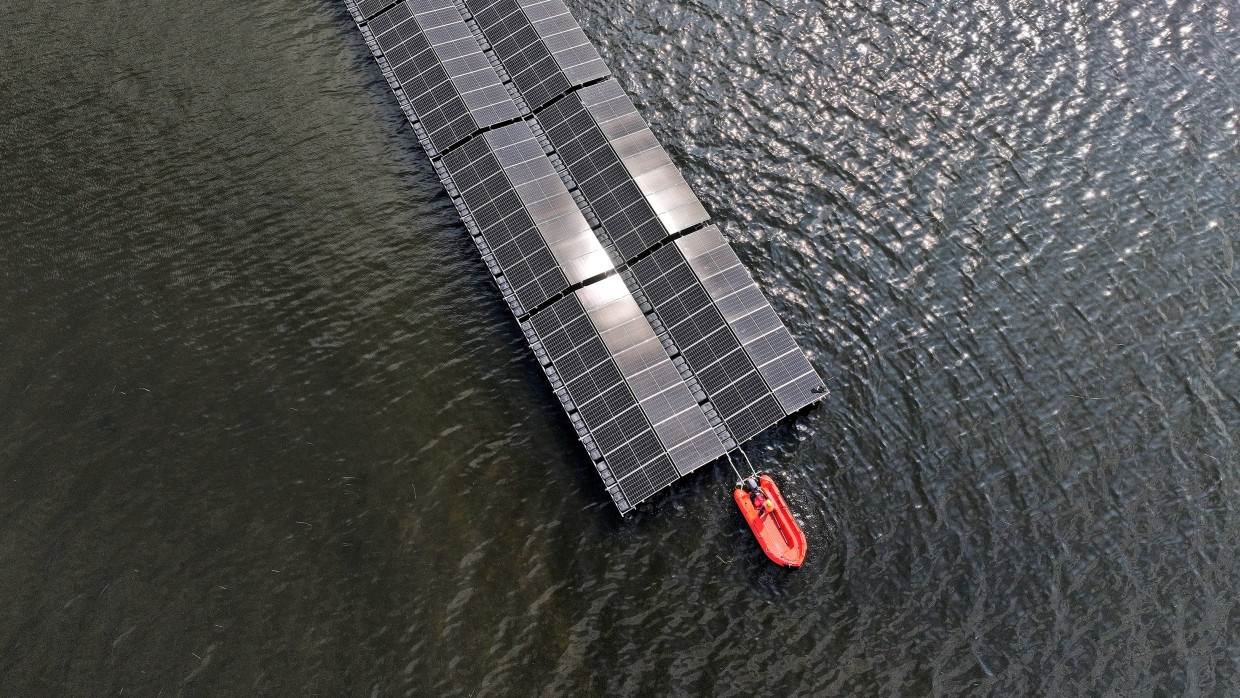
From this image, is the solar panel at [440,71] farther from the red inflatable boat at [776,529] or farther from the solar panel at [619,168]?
the red inflatable boat at [776,529]

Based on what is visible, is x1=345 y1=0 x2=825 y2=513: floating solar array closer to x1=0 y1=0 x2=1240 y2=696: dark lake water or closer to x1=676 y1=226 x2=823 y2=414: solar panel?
x1=676 y1=226 x2=823 y2=414: solar panel

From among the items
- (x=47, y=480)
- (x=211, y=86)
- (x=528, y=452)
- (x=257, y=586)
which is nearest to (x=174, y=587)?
(x=257, y=586)

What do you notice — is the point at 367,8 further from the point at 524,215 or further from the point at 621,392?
the point at 621,392

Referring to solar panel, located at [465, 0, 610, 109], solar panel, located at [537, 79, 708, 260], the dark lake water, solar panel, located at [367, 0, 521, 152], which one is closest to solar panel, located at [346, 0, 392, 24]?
solar panel, located at [367, 0, 521, 152]

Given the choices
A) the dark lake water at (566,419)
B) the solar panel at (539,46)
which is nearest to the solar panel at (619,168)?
the solar panel at (539,46)

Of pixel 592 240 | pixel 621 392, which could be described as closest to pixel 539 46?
pixel 592 240

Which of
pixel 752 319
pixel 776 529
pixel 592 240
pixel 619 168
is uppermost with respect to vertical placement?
pixel 619 168
